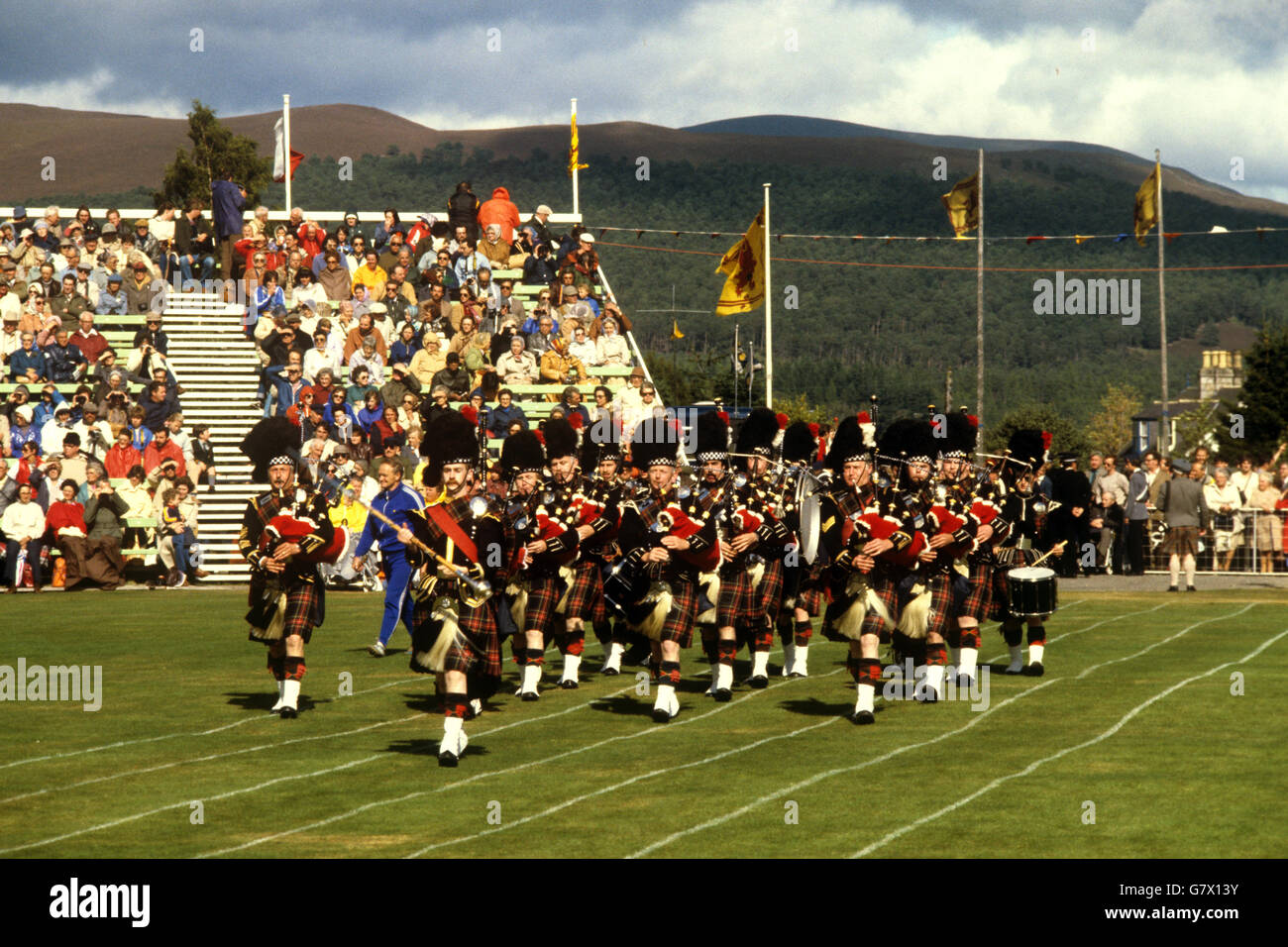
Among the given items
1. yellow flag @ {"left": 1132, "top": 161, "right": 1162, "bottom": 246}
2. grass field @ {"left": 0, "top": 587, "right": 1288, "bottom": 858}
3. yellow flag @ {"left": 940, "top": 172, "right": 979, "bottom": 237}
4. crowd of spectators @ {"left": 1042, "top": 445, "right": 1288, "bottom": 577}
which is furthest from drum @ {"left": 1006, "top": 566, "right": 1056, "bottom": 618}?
yellow flag @ {"left": 1132, "top": 161, "right": 1162, "bottom": 246}

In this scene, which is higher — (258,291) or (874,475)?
(258,291)

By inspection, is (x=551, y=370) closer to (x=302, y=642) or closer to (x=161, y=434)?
(x=161, y=434)

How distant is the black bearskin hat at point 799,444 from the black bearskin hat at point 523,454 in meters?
3.01

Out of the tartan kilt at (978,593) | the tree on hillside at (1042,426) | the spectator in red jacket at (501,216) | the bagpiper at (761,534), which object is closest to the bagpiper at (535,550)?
the bagpiper at (761,534)

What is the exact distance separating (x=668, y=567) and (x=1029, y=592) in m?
4.18

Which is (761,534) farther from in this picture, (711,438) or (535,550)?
(535,550)

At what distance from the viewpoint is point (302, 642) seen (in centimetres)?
1540

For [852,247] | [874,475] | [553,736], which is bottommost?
[553,736]

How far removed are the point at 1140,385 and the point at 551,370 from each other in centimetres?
13055

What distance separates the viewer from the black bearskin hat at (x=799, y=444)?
18.2 m

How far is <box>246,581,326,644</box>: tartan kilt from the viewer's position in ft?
50.2

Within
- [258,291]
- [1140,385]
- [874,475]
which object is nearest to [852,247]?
[1140,385]

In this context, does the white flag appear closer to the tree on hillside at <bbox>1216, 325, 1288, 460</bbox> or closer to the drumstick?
the drumstick

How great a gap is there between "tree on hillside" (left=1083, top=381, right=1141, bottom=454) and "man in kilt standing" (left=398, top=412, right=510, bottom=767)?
120m
